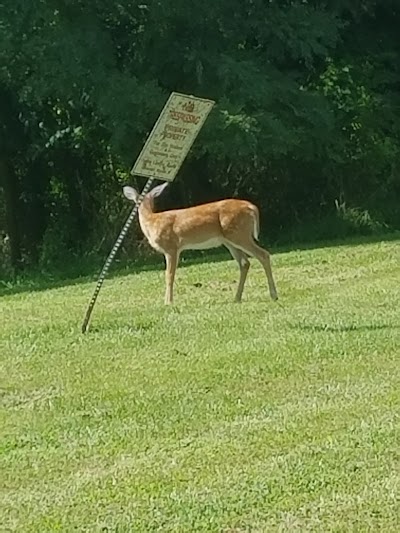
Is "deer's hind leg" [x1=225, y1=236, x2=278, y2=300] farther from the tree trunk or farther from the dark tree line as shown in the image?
the tree trunk

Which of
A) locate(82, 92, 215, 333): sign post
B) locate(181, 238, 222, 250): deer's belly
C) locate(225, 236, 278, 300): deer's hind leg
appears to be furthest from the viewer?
locate(181, 238, 222, 250): deer's belly

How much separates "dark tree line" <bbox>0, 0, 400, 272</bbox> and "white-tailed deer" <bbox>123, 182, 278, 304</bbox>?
5541 millimetres

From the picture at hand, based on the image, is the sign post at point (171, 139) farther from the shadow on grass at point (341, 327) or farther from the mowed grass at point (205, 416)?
the shadow on grass at point (341, 327)

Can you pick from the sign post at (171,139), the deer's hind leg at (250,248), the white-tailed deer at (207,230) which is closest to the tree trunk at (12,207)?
the white-tailed deer at (207,230)

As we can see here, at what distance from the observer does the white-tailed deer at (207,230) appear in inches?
533

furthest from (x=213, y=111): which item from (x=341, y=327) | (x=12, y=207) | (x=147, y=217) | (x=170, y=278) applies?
(x=341, y=327)

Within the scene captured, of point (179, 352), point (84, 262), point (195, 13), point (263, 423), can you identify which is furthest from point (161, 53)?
point (263, 423)

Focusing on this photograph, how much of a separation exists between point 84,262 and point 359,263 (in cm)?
627

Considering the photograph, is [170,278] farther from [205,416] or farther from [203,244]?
[205,416]

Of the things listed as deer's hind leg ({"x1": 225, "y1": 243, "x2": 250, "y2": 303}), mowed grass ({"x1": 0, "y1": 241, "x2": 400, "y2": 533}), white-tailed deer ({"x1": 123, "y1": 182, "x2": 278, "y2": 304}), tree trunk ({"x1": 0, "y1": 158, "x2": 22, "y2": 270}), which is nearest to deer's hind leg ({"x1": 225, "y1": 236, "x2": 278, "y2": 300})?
white-tailed deer ({"x1": 123, "y1": 182, "x2": 278, "y2": 304})

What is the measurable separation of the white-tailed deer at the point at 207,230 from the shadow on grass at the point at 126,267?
3.11 m

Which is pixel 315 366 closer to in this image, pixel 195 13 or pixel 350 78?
pixel 195 13

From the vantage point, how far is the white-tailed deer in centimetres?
1353

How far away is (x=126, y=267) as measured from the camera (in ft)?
61.5
